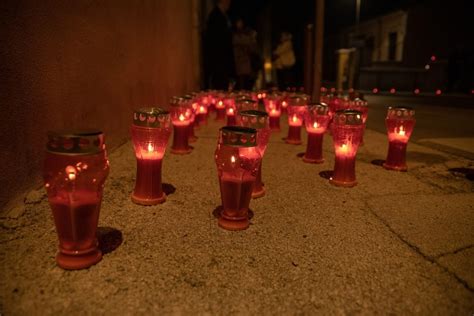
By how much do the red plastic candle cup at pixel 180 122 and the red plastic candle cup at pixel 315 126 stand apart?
114 centimetres

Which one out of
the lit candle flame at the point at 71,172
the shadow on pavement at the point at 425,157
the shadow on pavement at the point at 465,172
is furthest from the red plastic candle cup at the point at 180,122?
the shadow on pavement at the point at 465,172

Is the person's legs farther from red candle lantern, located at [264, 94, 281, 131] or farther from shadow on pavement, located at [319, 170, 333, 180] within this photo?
shadow on pavement, located at [319, 170, 333, 180]

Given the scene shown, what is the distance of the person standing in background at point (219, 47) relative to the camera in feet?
25.9

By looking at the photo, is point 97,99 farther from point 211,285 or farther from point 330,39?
point 330,39

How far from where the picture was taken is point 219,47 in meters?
7.93

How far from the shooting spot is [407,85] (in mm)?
15898

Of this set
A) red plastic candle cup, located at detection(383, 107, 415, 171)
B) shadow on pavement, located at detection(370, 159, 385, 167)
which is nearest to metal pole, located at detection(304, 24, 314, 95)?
shadow on pavement, located at detection(370, 159, 385, 167)

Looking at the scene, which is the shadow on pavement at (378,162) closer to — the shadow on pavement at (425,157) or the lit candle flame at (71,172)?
the shadow on pavement at (425,157)

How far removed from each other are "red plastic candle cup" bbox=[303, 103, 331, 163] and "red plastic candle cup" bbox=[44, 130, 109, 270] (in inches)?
82.2

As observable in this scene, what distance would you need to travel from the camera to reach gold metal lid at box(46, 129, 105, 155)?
A: 1.38 meters

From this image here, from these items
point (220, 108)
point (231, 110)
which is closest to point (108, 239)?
point (231, 110)

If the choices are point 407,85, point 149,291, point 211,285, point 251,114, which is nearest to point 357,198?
point 251,114

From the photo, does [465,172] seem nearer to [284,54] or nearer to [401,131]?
[401,131]

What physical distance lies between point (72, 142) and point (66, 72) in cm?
133
